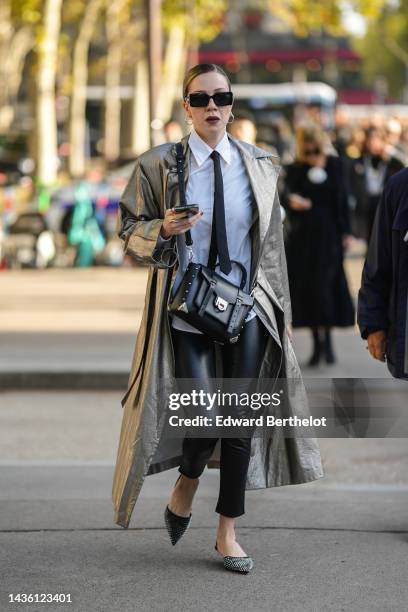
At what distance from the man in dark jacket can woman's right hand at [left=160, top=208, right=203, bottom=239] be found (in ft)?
2.63

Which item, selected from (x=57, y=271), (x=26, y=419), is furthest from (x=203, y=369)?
(x=57, y=271)

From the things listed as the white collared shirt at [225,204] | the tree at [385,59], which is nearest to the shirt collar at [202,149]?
the white collared shirt at [225,204]

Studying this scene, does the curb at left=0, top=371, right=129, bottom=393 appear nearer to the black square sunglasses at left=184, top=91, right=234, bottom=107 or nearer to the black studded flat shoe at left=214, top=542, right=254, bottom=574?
the black studded flat shoe at left=214, top=542, right=254, bottom=574

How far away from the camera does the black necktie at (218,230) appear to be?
4.89 meters

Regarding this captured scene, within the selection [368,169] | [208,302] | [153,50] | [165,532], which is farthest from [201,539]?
[153,50]

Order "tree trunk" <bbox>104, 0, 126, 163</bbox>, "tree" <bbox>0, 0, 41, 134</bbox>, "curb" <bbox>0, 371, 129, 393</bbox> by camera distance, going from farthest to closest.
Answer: "tree trunk" <bbox>104, 0, 126, 163</bbox> < "tree" <bbox>0, 0, 41, 134</bbox> < "curb" <bbox>0, 371, 129, 393</bbox>

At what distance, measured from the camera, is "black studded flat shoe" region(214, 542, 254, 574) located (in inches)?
198

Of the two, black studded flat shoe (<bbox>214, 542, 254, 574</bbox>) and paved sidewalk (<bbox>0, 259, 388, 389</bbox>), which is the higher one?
black studded flat shoe (<bbox>214, 542, 254, 574</bbox>)

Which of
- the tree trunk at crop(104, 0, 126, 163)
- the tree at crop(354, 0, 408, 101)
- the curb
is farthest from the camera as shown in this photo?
the tree at crop(354, 0, 408, 101)

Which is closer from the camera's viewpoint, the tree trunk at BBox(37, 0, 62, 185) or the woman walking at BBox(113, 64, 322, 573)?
the woman walking at BBox(113, 64, 322, 573)

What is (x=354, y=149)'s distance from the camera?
685 inches

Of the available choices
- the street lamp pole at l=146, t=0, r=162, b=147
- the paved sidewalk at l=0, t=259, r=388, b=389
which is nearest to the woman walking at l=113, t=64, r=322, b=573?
the paved sidewalk at l=0, t=259, r=388, b=389

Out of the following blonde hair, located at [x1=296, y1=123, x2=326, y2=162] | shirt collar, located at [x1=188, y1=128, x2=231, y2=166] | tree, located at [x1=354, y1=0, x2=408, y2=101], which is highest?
shirt collar, located at [x1=188, y1=128, x2=231, y2=166]

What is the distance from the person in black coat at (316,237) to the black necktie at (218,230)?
5013 millimetres
